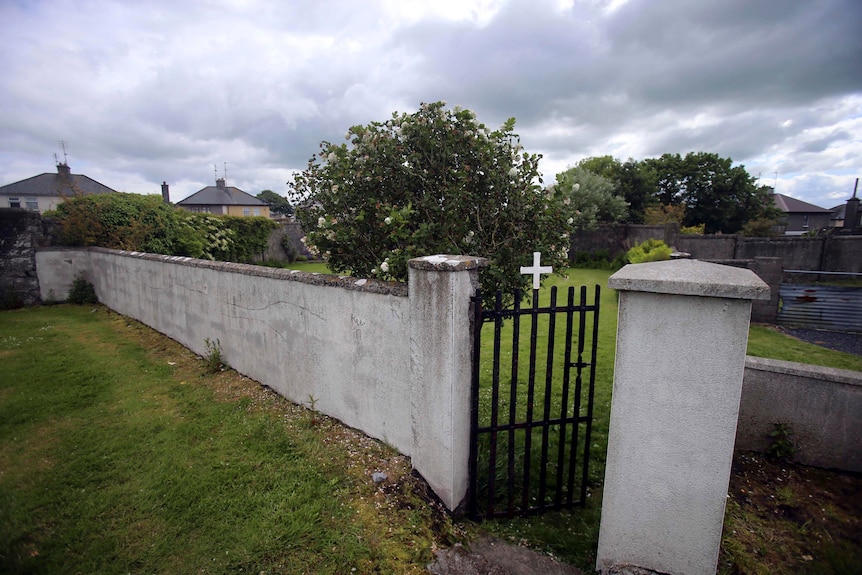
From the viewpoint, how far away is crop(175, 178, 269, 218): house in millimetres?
43125

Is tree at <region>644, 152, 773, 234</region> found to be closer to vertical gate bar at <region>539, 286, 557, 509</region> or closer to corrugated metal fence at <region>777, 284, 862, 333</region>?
corrugated metal fence at <region>777, 284, 862, 333</region>

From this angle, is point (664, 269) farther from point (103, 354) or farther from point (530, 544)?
point (103, 354)

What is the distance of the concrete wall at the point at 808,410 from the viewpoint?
3363 mm

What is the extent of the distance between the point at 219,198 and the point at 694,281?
1938 inches

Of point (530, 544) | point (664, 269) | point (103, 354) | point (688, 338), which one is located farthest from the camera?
point (103, 354)

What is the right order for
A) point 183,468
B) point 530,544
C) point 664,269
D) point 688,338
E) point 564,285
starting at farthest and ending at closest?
point 564,285 → point 183,468 → point 530,544 → point 664,269 → point 688,338

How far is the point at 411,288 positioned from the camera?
3131mm

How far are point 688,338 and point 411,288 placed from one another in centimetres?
184

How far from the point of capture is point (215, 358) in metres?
5.88

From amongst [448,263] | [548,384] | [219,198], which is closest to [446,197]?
[448,263]

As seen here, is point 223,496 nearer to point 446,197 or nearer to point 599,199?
point 446,197

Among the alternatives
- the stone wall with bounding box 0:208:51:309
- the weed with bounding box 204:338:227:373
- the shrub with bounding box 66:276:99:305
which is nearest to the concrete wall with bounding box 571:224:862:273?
the weed with bounding box 204:338:227:373

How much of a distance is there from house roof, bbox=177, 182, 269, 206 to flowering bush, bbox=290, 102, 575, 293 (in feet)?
151

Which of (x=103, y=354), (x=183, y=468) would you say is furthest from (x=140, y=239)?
(x=183, y=468)
